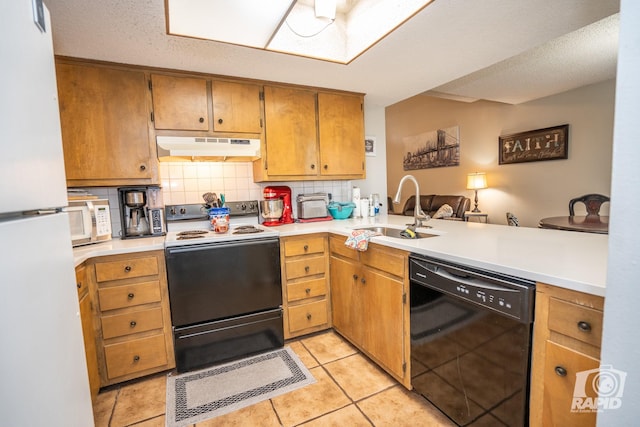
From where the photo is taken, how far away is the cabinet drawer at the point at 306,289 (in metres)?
2.28

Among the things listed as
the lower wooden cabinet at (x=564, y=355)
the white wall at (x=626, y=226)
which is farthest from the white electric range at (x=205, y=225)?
the white wall at (x=626, y=226)

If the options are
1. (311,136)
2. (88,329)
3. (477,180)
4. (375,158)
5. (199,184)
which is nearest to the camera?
(88,329)

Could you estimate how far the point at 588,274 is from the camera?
37.4 inches

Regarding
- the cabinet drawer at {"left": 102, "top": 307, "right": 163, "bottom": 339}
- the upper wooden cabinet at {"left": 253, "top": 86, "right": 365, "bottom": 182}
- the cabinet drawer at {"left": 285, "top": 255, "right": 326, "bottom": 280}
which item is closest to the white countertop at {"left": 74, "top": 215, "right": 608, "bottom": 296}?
the cabinet drawer at {"left": 285, "top": 255, "right": 326, "bottom": 280}

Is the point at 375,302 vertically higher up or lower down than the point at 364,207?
lower down

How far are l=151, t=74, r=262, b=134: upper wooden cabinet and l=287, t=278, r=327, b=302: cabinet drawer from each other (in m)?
1.31

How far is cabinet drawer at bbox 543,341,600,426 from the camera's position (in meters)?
0.90

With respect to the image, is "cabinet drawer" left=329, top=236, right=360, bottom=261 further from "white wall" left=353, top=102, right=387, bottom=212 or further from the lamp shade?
the lamp shade

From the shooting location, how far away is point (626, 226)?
57 cm

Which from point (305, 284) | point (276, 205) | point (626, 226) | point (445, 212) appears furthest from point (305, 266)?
point (445, 212)

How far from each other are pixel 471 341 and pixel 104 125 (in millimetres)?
2542

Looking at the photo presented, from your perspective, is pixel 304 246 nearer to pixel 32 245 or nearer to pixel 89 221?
pixel 89 221

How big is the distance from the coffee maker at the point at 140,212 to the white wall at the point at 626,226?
8.10 feet

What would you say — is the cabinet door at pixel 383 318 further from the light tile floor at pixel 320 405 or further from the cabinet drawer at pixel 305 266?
the cabinet drawer at pixel 305 266
